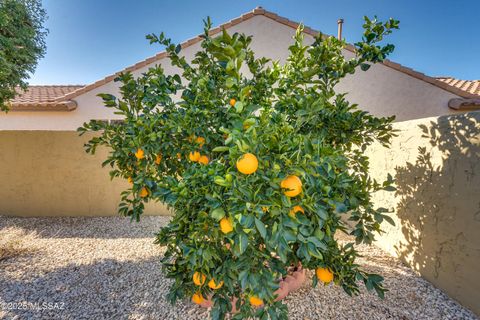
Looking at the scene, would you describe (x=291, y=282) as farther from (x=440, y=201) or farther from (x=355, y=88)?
(x=355, y=88)

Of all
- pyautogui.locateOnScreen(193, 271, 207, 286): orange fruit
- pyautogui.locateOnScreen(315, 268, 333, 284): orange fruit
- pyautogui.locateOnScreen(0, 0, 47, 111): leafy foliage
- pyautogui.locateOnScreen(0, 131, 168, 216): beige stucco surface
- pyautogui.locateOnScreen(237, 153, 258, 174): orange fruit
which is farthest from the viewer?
pyautogui.locateOnScreen(0, 131, 168, 216): beige stucco surface

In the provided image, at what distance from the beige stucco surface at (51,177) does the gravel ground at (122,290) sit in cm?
131

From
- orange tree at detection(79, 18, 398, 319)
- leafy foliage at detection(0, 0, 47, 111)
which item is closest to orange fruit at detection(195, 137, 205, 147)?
orange tree at detection(79, 18, 398, 319)

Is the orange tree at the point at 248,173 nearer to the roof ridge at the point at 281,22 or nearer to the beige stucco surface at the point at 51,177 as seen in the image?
the beige stucco surface at the point at 51,177

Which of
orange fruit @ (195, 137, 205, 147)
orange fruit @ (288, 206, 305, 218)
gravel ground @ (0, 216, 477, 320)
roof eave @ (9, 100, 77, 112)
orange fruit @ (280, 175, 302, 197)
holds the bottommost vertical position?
gravel ground @ (0, 216, 477, 320)

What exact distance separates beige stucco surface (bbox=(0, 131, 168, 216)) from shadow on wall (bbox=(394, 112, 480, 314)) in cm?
567

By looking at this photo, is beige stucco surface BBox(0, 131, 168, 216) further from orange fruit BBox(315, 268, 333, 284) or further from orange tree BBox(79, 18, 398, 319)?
orange fruit BBox(315, 268, 333, 284)

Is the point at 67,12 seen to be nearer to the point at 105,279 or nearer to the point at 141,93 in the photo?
the point at 141,93

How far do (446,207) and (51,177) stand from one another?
7.21 meters

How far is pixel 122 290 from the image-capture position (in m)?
2.78

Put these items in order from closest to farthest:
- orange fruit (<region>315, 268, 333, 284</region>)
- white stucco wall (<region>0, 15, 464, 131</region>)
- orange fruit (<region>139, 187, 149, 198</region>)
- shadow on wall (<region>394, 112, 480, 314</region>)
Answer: orange fruit (<region>315, 268, 333, 284</region>)
orange fruit (<region>139, 187, 149, 198</region>)
shadow on wall (<region>394, 112, 480, 314</region>)
white stucco wall (<region>0, 15, 464, 131</region>)

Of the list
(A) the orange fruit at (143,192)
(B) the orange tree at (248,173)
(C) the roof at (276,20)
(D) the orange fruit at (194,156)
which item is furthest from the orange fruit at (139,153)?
(C) the roof at (276,20)

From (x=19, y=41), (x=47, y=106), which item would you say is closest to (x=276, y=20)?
(x=19, y=41)

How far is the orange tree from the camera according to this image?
1.22 meters
